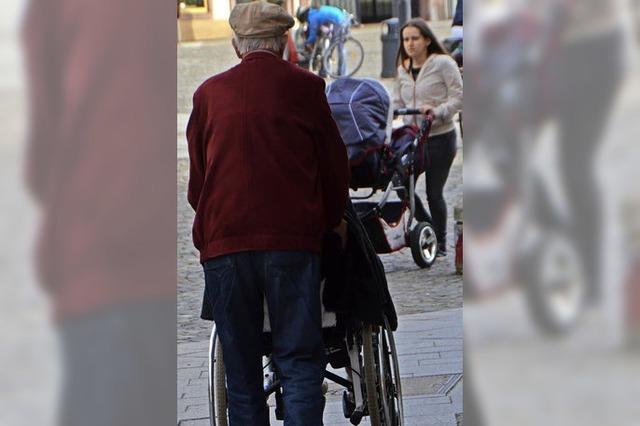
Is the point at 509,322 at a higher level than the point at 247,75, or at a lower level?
lower

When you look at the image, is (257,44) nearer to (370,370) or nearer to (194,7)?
Answer: (370,370)

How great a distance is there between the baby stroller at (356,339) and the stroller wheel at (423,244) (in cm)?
449

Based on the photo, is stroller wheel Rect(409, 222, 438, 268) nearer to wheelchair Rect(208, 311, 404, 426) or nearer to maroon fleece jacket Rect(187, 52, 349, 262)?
wheelchair Rect(208, 311, 404, 426)

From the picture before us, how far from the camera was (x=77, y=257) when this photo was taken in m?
3.63

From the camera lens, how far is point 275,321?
4.36 metres

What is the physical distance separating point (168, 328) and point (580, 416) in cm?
112

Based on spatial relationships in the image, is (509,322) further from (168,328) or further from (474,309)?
(168,328)

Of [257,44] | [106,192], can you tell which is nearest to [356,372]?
[257,44]

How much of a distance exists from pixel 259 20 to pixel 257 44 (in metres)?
0.08

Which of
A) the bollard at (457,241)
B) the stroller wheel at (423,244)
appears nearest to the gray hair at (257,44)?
the bollard at (457,241)

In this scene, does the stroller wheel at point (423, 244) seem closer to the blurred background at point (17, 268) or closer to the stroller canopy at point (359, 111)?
the stroller canopy at point (359, 111)

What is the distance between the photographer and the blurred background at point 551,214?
3047 mm

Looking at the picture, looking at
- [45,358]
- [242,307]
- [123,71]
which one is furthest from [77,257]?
[242,307]

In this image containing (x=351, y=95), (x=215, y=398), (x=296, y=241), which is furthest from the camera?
(x=351, y=95)
